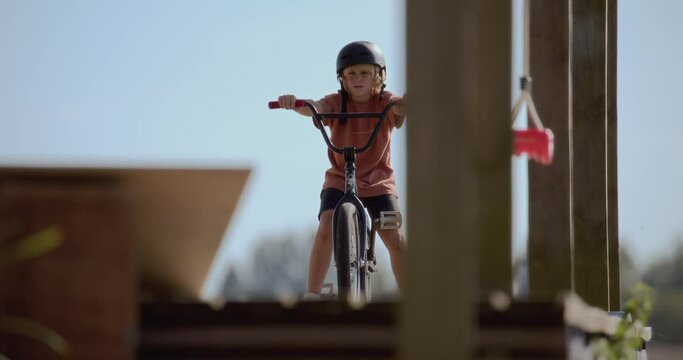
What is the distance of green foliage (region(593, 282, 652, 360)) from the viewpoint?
4.19m

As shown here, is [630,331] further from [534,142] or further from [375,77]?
[375,77]

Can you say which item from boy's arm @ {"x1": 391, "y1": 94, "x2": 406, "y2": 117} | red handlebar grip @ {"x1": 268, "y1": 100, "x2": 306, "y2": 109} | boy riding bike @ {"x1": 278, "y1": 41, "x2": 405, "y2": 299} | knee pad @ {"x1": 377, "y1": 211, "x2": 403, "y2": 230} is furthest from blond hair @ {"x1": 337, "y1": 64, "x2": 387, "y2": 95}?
knee pad @ {"x1": 377, "y1": 211, "x2": 403, "y2": 230}

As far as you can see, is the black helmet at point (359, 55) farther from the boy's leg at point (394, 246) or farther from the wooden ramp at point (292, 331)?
the wooden ramp at point (292, 331)

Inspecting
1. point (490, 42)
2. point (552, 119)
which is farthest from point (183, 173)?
point (552, 119)

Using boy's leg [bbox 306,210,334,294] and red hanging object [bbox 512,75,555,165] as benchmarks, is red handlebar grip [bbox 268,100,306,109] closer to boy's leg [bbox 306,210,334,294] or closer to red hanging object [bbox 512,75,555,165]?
boy's leg [bbox 306,210,334,294]

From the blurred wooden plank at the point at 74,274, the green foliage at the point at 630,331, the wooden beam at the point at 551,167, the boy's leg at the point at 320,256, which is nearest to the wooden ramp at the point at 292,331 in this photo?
the blurred wooden plank at the point at 74,274

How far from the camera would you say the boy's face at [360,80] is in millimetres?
7047

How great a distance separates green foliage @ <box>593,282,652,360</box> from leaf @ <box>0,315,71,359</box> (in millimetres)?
1693

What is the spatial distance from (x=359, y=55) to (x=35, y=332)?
4.43 meters

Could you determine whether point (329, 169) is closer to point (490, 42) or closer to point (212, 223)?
point (490, 42)

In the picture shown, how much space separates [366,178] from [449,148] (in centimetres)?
411

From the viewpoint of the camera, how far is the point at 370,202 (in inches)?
265

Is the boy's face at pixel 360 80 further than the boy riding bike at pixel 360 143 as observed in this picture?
Yes

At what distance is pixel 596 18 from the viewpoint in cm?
653
